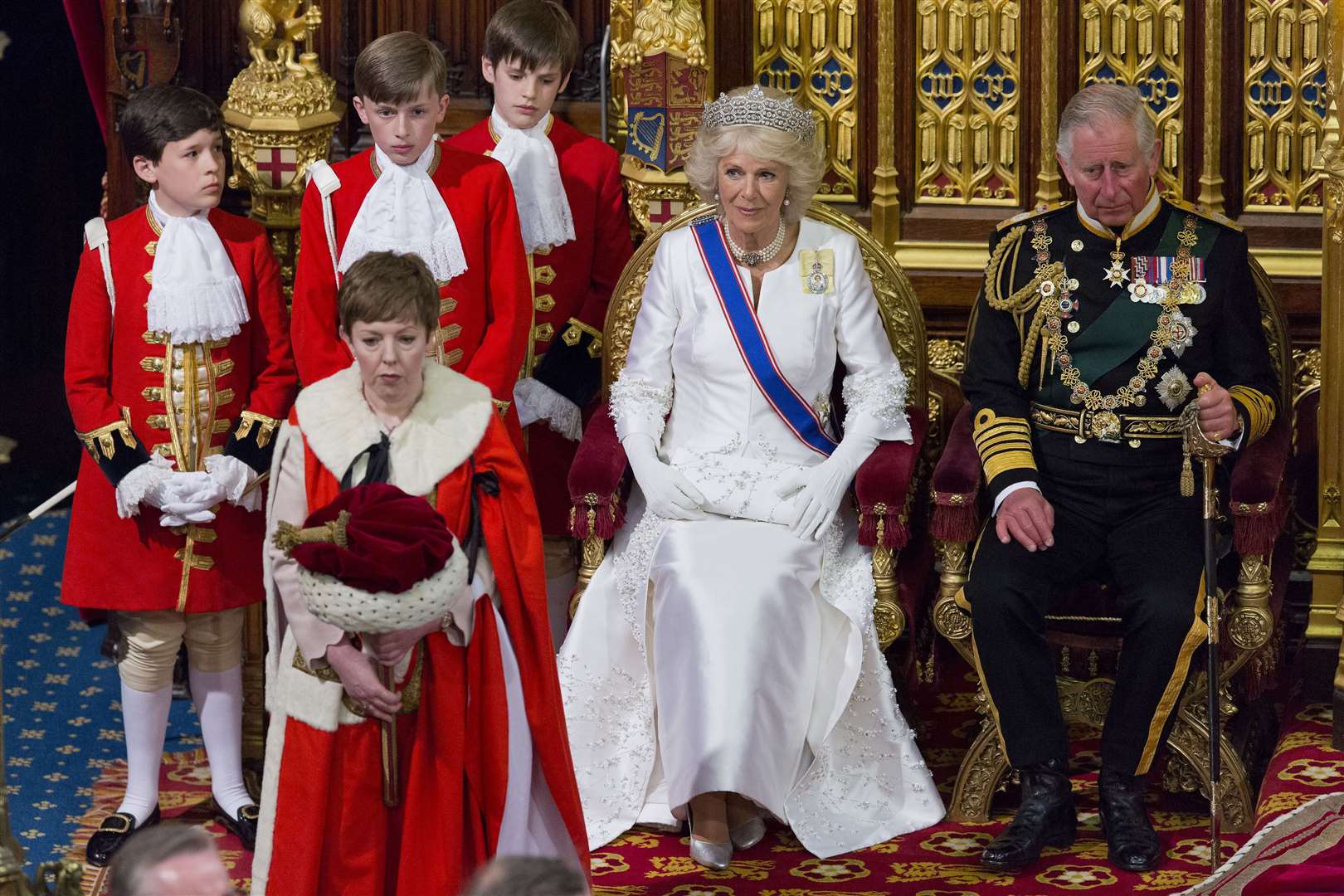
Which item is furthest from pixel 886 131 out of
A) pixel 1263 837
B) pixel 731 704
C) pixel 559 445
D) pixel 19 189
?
pixel 19 189

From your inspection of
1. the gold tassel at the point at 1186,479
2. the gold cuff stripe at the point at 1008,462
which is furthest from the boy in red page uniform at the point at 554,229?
the gold tassel at the point at 1186,479

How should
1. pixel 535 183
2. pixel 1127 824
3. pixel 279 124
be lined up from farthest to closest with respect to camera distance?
pixel 279 124
pixel 535 183
pixel 1127 824

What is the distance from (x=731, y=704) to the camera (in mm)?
4848

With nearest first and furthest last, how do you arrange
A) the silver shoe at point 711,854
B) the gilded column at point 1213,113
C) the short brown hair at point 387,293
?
the short brown hair at point 387,293 → the silver shoe at point 711,854 → the gilded column at point 1213,113

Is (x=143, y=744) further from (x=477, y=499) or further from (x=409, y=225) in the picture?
(x=477, y=499)

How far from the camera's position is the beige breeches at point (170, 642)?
505 cm

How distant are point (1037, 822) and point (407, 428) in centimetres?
168

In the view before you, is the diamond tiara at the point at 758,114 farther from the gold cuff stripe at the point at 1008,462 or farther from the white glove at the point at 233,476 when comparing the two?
the white glove at the point at 233,476

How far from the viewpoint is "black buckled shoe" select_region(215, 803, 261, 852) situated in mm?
5012

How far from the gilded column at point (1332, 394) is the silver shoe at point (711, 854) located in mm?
1317

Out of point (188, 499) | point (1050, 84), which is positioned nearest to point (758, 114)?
point (1050, 84)

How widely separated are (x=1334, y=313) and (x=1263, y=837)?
1319mm

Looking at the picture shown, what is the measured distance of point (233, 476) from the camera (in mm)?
4996

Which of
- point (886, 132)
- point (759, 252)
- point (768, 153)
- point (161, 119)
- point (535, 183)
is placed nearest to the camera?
point (161, 119)
